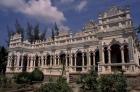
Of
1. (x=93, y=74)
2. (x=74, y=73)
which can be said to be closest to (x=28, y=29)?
(x=74, y=73)

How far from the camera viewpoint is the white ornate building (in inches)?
1033

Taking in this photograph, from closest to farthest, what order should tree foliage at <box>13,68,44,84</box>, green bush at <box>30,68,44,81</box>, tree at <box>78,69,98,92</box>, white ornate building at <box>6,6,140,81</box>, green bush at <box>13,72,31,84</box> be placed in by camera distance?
tree at <box>78,69,98,92</box>, white ornate building at <box>6,6,140,81</box>, green bush at <box>13,72,31,84</box>, tree foliage at <box>13,68,44,84</box>, green bush at <box>30,68,44,81</box>

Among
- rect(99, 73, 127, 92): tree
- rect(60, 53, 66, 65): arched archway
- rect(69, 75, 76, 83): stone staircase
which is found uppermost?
rect(60, 53, 66, 65): arched archway

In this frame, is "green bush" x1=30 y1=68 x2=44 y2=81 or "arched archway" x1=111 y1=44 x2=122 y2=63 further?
"green bush" x1=30 y1=68 x2=44 y2=81

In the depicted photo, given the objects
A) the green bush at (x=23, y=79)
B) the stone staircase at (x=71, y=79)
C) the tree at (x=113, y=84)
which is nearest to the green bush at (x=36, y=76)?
the green bush at (x=23, y=79)

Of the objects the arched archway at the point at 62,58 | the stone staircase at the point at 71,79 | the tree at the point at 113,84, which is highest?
the arched archway at the point at 62,58

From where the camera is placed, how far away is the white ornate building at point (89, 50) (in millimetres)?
26234

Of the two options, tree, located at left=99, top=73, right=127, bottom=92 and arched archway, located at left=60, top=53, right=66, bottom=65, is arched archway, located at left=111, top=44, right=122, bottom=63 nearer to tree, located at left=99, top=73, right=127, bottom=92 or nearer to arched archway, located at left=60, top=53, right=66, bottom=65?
arched archway, located at left=60, top=53, right=66, bottom=65

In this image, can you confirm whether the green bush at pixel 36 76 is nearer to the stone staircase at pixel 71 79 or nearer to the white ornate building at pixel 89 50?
the white ornate building at pixel 89 50

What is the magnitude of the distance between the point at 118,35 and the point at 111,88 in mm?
11919

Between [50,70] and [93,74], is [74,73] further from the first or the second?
[93,74]

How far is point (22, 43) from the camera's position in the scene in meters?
43.0

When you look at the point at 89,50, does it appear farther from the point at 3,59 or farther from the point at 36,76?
the point at 3,59

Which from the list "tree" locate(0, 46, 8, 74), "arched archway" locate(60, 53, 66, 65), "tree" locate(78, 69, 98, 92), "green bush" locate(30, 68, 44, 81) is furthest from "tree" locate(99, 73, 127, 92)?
"tree" locate(0, 46, 8, 74)
